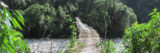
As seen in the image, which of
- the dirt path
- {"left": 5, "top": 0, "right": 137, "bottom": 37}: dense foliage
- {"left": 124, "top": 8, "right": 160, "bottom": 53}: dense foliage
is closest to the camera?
{"left": 124, "top": 8, "right": 160, "bottom": 53}: dense foliage

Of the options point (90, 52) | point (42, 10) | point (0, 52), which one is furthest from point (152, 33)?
point (42, 10)

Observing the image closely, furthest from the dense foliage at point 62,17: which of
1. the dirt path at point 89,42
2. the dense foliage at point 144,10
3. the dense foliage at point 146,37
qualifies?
the dense foliage at point 146,37

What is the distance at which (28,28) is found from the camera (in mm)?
12852

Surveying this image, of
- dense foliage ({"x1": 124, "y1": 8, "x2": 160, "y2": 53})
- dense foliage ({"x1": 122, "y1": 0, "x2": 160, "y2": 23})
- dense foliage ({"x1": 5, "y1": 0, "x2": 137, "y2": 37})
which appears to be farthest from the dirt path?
dense foliage ({"x1": 5, "y1": 0, "x2": 137, "y2": 37})

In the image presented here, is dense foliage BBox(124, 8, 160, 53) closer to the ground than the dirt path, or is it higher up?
higher up

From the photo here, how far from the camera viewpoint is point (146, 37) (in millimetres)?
2150

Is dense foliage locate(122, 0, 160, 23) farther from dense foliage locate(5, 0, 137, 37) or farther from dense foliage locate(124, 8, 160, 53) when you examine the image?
dense foliage locate(5, 0, 137, 37)

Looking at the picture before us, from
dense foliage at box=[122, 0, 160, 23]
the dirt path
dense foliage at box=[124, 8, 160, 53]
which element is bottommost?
the dirt path

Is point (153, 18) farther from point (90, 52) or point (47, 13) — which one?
point (47, 13)

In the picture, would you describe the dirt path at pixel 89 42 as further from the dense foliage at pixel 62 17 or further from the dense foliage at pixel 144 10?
the dense foliage at pixel 62 17

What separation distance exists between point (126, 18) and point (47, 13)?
7674 mm

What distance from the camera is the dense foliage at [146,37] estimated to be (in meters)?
1.98

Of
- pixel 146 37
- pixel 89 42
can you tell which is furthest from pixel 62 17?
pixel 146 37

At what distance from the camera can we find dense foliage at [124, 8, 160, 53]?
1.98 metres
